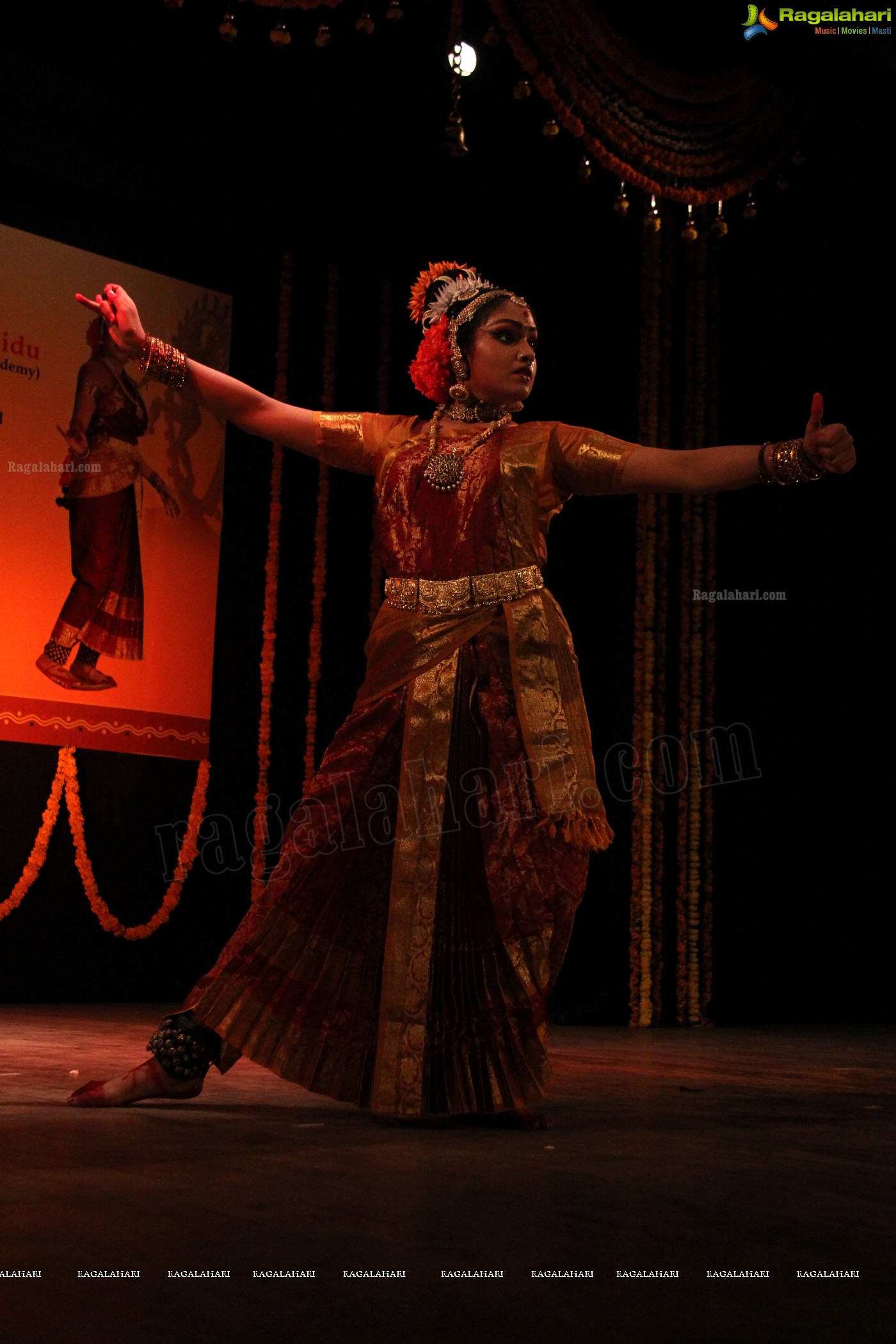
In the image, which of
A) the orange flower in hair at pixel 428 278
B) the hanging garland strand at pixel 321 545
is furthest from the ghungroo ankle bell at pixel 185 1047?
the hanging garland strand at pixel 321 545

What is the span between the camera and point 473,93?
16.0 ft

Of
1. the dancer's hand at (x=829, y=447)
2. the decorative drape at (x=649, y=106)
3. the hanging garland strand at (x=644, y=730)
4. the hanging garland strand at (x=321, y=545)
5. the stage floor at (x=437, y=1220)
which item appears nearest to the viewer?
the stage floor at (x=437, y=1220)

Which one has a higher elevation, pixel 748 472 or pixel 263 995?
pixel 748 472

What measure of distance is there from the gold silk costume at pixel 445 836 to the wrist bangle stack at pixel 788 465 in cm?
26

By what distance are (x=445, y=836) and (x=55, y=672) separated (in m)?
2.92

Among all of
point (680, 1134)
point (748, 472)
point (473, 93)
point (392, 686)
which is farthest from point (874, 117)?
point (680, 1134)

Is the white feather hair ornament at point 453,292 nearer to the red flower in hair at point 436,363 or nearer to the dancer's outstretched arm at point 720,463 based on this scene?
the red flower in hair at point 436,363

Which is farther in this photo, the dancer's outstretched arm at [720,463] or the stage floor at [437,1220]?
the dancer's outstretched arm at [720,463]

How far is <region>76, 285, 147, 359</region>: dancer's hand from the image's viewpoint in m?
2.58

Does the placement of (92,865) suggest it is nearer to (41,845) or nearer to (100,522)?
(41,845)

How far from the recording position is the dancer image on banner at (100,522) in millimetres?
5086

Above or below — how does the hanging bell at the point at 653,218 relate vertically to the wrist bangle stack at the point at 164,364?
above

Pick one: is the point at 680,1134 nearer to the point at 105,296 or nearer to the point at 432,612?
the point at 432,612

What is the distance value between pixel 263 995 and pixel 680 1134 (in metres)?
0.72
